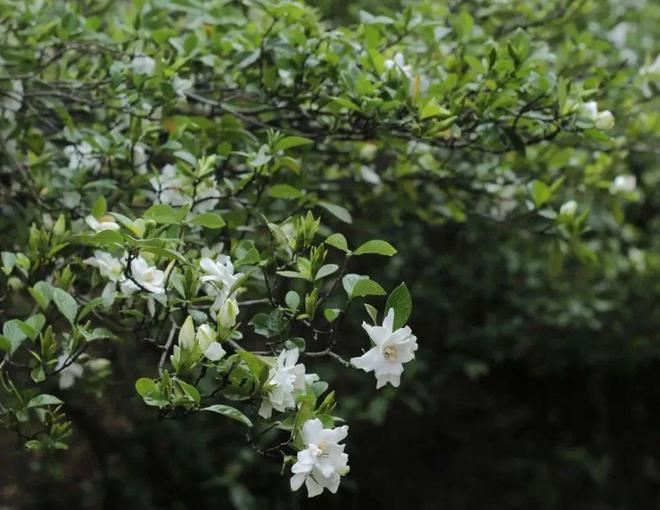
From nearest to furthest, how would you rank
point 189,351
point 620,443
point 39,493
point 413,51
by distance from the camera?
1. point 189,351
2. point 413,51
3. point 39,493
4. point 620,443

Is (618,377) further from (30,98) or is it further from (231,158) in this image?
(30,98)

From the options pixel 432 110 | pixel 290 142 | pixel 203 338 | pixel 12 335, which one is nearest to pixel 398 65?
pixel 432 110

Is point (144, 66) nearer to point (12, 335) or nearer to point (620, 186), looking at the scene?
point (12, 335)

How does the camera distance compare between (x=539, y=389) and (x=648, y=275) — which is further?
(x=539, y=389)

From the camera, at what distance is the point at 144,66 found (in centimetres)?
178

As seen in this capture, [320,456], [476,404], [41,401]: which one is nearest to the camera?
[320,456]

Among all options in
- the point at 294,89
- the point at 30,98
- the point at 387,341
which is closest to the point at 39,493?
the point at 30,98

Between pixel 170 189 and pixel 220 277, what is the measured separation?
44 cm

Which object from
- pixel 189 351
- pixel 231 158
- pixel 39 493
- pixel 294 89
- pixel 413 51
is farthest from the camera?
pixel 39 493

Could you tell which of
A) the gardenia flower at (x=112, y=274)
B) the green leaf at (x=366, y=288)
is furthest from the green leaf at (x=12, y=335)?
the green leaf at (x=366, y=288)

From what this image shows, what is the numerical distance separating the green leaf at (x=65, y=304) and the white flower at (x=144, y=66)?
0.57 metres

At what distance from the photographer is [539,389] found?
4305 mm

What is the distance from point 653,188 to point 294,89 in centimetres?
243

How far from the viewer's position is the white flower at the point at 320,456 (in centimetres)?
116
